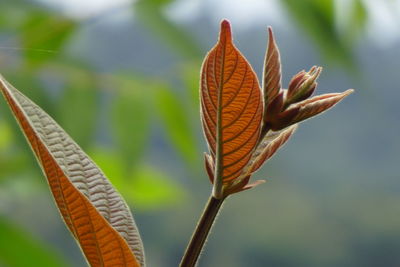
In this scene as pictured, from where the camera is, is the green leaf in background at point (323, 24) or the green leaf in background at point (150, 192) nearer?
the green leaf in background at point (323, 24)

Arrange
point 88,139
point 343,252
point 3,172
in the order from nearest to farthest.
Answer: point 88,139 → point 3,172 → point 343,252

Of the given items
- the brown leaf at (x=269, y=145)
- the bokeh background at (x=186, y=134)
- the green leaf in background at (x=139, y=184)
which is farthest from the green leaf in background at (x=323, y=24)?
the brown leaf at (x=269, y=145)

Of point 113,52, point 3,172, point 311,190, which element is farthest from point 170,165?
point 3,172

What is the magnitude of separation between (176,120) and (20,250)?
332 mm

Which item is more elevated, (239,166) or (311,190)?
(239,166)

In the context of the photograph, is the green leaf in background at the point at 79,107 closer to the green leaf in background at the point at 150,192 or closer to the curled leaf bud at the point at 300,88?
the green leaf in background at the point at 150,192

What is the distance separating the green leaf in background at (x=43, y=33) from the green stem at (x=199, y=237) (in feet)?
2.41

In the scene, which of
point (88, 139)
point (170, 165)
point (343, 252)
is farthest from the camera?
point (343, 252)

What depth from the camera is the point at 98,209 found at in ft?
0.95

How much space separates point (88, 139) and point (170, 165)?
516 inches

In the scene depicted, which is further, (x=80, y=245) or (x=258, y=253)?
(x=258, y=253)

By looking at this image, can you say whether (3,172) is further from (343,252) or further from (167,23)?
(343,252)

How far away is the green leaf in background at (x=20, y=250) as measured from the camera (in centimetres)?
97

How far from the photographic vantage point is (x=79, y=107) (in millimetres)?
1104
